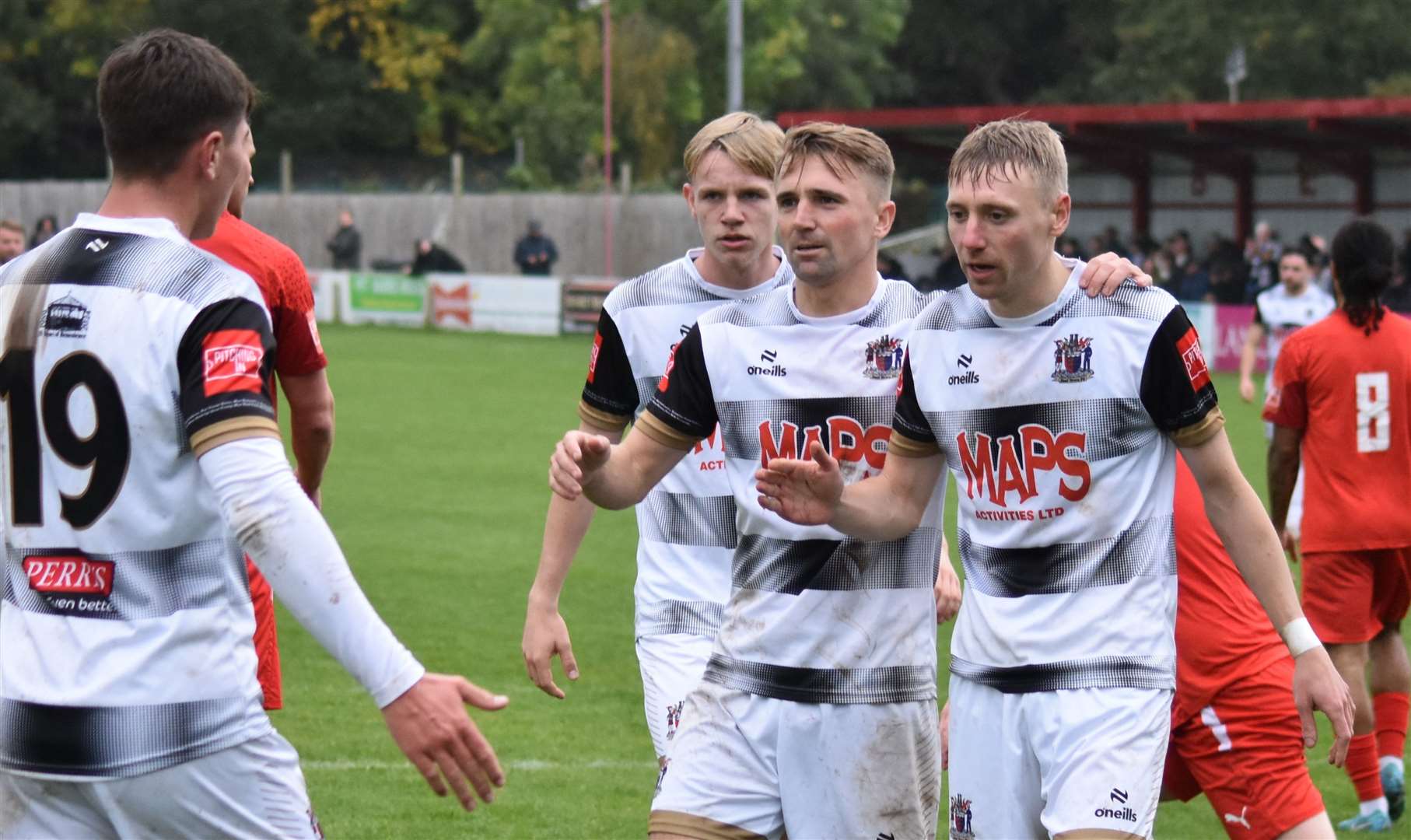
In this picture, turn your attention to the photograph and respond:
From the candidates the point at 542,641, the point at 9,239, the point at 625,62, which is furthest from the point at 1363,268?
the point at 625,62

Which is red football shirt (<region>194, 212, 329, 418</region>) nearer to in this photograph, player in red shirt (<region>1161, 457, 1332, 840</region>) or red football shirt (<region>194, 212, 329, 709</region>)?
red football shirt (<region>194, 212, 329, 709</region>)

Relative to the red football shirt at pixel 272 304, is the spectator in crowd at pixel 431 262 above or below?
above

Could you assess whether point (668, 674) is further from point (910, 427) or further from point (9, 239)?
point (9, 239)

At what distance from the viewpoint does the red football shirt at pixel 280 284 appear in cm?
513

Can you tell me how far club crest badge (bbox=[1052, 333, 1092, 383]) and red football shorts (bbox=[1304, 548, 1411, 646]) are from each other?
3.56m

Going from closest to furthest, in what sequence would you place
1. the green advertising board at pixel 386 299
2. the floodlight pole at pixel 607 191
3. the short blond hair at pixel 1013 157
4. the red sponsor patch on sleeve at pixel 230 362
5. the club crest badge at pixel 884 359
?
the red sponsor patch on sleeve at pixel 230 362
the short blond hair at pixel 1013 157
the club crest badge at pixel 884 359
the green advertising board at pixel 386 299
the floodlight pole at pixel 607 191

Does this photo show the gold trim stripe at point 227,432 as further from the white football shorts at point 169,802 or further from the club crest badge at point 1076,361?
the club crest badge at point 1076,361

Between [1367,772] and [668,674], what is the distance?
3.33 m

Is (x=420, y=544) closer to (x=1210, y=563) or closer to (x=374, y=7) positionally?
(x=1210, y=563)

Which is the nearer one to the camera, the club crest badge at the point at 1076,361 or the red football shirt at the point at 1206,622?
the club crest badge at the point at 1076,361

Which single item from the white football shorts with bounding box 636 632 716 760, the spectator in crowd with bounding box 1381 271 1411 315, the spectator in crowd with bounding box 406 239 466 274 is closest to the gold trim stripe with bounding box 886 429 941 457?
the white football shorts with bounding box 636 632 716 760

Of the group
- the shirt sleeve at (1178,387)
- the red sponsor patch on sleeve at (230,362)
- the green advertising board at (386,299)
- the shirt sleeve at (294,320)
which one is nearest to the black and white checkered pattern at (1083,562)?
the shirt sleeve at (1178,387)

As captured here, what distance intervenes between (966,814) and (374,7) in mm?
54601

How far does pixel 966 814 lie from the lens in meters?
4.53
